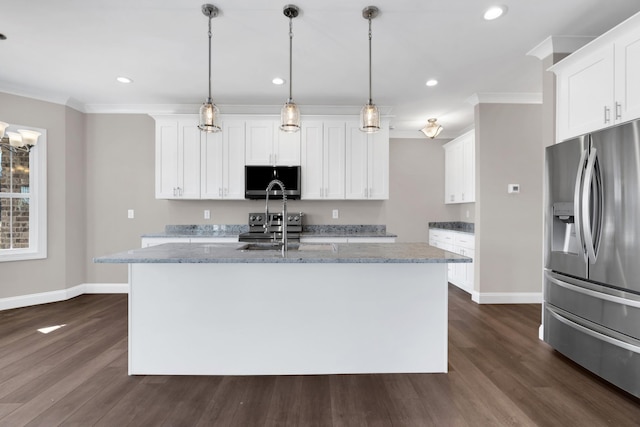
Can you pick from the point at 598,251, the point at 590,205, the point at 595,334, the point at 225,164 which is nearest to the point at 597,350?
the point at 595,334

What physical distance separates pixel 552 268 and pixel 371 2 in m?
2.52

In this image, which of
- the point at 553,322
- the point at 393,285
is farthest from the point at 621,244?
the point at 393,285

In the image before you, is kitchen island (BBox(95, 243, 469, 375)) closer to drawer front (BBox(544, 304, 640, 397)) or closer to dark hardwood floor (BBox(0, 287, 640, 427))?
dark hardwood floor (BBox(0, 287, 640, 427))

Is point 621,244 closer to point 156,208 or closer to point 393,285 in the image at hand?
point 393,285

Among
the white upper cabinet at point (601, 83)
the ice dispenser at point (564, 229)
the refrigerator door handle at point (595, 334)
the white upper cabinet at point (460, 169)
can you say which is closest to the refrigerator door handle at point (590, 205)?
the ice dispenser at point (564, 229)

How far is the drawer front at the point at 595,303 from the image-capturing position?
195 cm

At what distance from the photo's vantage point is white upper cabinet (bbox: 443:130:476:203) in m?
4.68

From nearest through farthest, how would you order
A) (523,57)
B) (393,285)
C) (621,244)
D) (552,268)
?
1. (621,244)
2. (393,285)
3. (552,268)
4. (523,57)

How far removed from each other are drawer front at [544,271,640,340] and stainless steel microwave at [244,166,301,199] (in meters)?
2.88

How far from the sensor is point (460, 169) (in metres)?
5.08

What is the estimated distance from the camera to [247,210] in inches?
179

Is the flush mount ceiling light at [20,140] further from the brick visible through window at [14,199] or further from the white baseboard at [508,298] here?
the white baseboard at [508,298]

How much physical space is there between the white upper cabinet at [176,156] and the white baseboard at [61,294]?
1.55 meters

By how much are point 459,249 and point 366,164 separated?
1912 mm
